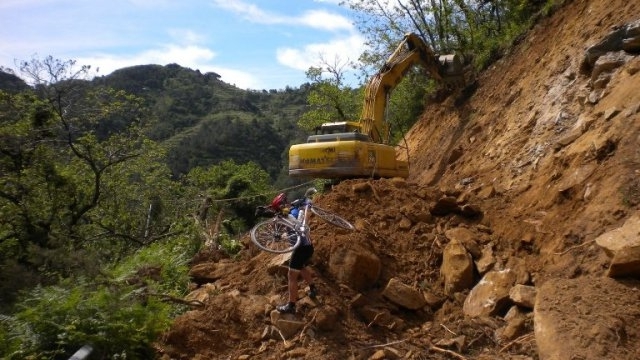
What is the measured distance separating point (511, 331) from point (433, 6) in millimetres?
17215

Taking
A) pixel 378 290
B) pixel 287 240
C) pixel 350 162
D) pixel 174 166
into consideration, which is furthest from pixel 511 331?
pixel 174 166

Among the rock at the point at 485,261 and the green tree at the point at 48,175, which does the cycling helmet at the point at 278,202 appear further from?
the green tree at the point at 48,175

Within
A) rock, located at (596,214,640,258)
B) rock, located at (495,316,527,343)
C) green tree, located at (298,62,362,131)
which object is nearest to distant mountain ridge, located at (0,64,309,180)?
green tree, located at (298,62,362,131)

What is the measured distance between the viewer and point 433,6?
20.3m

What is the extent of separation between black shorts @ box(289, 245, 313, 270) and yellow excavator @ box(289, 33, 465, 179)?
3.82 m

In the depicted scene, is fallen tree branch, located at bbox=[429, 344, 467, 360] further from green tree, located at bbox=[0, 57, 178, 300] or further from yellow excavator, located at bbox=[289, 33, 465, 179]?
green tree, located at bbox=[0, 57, 178, 300]

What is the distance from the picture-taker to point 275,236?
6.37 meters

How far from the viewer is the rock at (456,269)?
6281mm

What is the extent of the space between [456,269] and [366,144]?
3.85 m

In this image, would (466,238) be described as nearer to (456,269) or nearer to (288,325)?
(456,269)

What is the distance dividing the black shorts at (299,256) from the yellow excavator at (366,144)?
382 cm

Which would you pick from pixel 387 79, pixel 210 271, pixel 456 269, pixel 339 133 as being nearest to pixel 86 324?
pixel 210 271

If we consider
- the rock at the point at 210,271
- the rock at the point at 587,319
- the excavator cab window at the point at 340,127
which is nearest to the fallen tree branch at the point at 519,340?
the rock at the point at 587,319

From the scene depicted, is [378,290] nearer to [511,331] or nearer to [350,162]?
[511,331]
